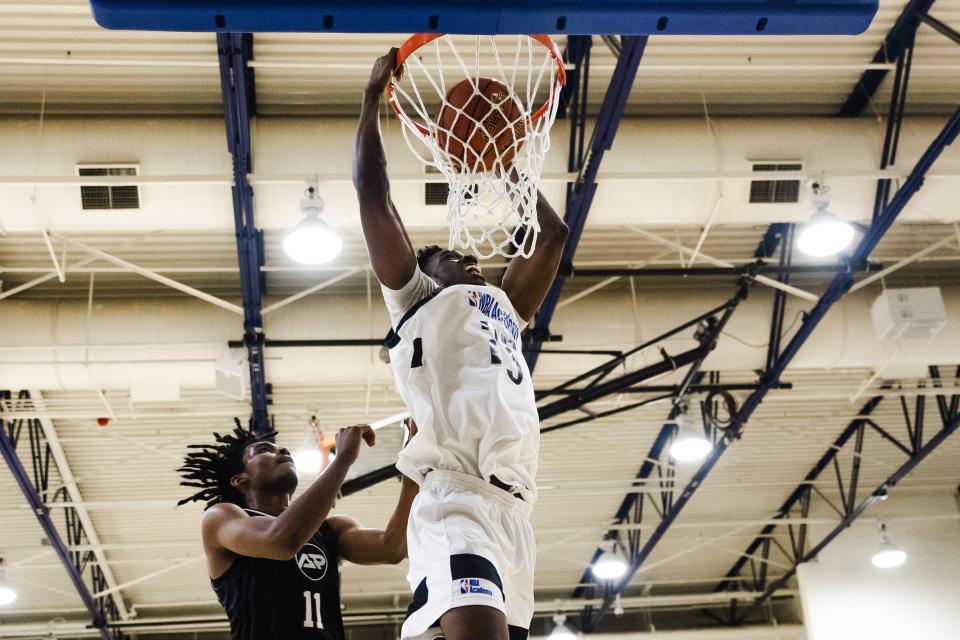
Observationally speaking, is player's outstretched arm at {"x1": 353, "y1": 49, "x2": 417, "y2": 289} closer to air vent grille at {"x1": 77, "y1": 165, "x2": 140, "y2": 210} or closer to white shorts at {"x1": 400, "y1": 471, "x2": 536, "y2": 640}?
white shorts at {"x1": 400, "y1": 471, "x2": 536, "y2": 640}

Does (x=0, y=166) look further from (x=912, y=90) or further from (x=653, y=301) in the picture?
(x=912, y=90)

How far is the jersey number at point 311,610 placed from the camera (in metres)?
3.18

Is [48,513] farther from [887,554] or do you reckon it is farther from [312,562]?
[887,554]

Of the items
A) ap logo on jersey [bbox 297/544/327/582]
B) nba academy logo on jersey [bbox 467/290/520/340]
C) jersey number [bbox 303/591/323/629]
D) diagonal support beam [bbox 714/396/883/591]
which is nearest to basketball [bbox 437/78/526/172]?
nba academy logo on jersey [bbox 467/290/520/340]

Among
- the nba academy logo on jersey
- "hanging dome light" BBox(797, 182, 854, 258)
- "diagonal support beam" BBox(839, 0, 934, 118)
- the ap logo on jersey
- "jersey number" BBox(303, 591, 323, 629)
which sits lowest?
"jersey number" BBox(303, 591, 323, 629)

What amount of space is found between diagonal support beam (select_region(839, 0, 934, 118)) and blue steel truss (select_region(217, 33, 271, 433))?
16.7 ft

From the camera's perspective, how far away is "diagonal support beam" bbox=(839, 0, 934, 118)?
7711mm

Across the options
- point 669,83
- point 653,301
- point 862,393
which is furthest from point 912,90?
point 862,393

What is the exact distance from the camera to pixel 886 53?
27.1 feet

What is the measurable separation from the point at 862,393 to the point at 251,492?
9079 millimetres

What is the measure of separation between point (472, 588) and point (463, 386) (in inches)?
23.6

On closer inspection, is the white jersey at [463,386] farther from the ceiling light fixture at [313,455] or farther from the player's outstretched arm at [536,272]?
the ceiling light fixture at [313,455]

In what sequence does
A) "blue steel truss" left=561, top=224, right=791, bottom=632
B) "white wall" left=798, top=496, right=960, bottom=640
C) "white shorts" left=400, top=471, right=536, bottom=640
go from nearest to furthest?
Result: "white shorts" left=400, top=471, right=536, bottom=640, "blue steel truss" left=561, top=224, right=791, bottom=632, "white wall" left=798, top=496, right=960, bottom=640

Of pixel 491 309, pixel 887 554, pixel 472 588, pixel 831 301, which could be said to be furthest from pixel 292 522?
pixel 887 554
